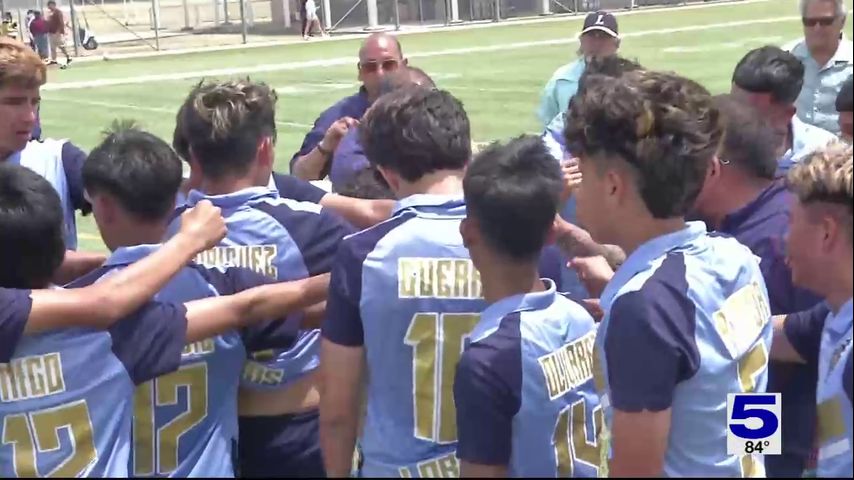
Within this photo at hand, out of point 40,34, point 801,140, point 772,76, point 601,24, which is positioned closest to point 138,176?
point 772,76

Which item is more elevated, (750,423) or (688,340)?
(688,340)

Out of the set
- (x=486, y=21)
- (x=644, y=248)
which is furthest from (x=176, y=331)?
(x=486, y=21)

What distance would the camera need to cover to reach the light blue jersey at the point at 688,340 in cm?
237

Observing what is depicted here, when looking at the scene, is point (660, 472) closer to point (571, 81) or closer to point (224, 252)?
point (224, 252)

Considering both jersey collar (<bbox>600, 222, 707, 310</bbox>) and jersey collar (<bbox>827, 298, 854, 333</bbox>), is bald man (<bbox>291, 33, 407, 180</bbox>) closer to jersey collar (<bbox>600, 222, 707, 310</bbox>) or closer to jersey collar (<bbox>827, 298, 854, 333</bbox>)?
jersey collar (<bbox>600, 222, 707, 310</bbox>)

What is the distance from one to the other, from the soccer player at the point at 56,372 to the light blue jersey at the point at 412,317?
54cm

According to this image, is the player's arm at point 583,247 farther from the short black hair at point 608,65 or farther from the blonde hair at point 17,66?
the blonde hair at point 17,66

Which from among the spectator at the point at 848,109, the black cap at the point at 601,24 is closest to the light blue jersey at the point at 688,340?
the spectator at the point at 848,109

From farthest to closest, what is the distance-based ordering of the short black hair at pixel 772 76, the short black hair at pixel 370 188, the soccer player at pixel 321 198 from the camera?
1. the short black hair at pixel 772 76
2. the short black hair at pixel 370 188
3. the soccer player at pixel 321 198

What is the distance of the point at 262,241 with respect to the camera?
3498mm

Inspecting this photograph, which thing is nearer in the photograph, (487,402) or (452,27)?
(487,402)

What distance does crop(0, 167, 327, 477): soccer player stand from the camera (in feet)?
9.13

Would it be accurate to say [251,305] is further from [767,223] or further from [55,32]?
[55,32]

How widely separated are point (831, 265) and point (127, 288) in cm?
168
